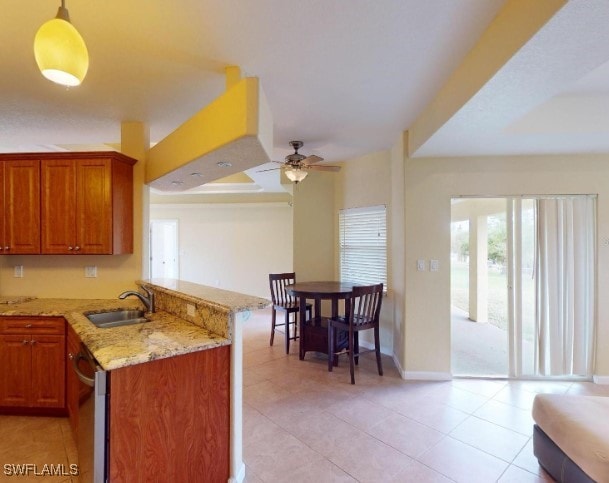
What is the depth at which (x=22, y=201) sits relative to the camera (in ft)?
9.29

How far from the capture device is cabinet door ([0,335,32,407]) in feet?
8.36

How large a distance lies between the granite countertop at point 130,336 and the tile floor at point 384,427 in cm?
97

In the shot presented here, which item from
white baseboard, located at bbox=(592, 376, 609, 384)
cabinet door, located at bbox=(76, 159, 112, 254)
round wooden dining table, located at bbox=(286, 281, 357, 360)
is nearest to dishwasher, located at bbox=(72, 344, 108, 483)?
cabinet door, located at bbox=(76, 159, 112, 254)

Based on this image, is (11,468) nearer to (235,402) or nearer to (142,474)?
(142,474)

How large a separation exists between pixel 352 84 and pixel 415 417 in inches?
108

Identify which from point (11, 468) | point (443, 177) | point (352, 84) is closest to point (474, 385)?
point (443, 177)

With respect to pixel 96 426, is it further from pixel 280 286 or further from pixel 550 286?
pixel 550 286

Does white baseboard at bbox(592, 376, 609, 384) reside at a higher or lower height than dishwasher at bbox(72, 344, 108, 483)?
lower

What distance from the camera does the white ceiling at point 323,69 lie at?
1.58 m

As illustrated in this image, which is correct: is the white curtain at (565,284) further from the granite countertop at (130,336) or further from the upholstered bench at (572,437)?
the granite countertop at (130,336)

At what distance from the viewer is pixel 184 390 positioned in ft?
5.67

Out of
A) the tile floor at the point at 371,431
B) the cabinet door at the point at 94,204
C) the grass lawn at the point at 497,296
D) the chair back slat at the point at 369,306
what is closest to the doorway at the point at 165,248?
the cabinet door at the point at 94,204

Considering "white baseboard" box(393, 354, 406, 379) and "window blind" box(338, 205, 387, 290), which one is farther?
"window blind" box(338, 205, 387, 290)

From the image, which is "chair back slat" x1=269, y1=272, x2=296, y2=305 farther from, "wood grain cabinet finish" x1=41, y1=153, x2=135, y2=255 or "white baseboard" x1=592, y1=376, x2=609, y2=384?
"white baseboard" x1=592, y1=376, x2=609, y2=384
